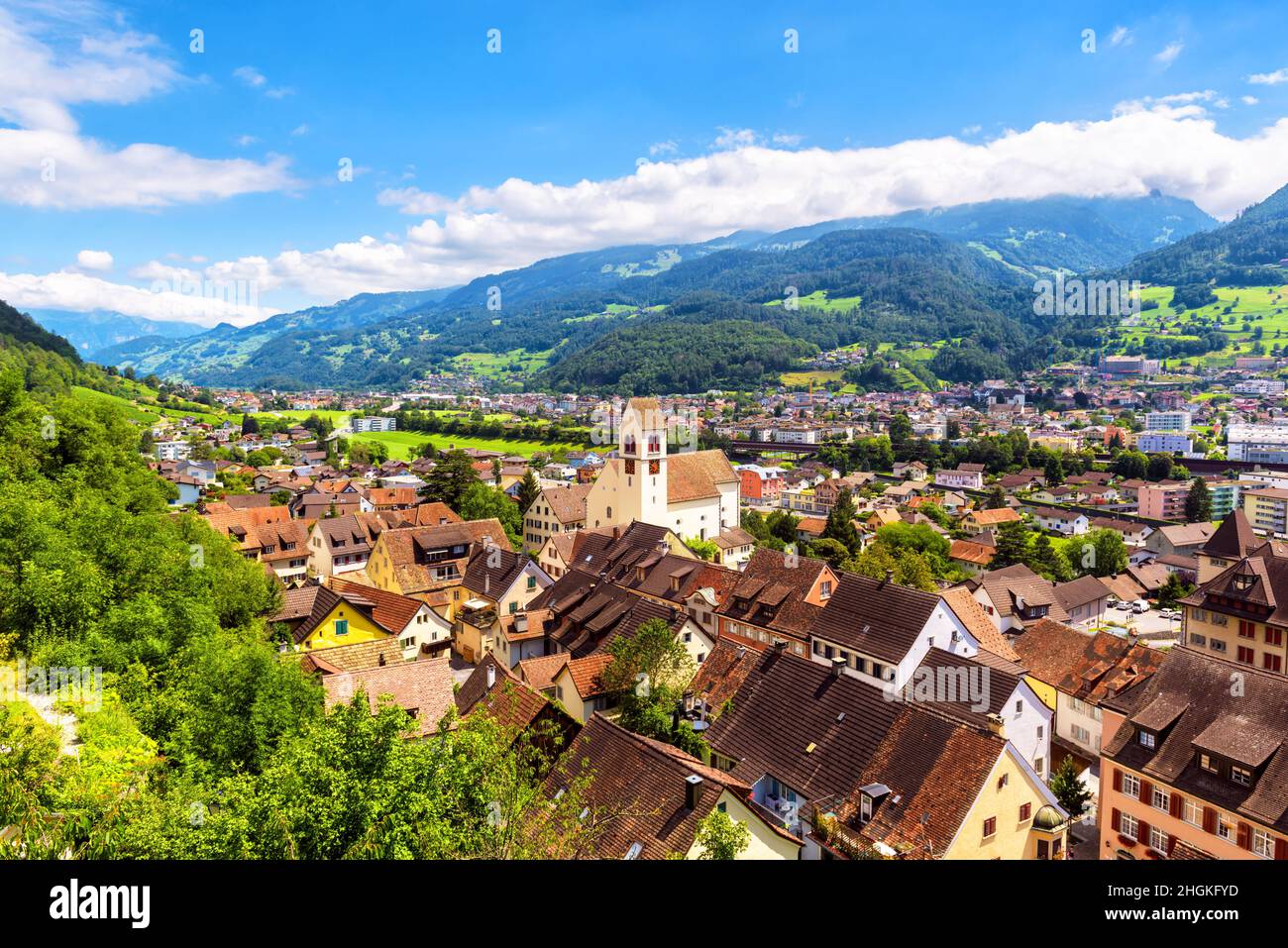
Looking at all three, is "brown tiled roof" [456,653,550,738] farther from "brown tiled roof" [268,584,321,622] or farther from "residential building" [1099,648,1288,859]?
"residential building" [1099,648,1288,859]

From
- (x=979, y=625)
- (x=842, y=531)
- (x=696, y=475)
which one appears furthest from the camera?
(x=842, y=531)

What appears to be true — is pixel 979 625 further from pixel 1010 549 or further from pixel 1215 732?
pixel 1010 549

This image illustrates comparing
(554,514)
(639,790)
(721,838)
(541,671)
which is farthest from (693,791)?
(554,514)

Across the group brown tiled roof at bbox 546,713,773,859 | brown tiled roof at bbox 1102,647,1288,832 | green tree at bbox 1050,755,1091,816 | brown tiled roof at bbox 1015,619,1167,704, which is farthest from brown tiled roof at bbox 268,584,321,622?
brown tiled roof at bbox 1015,619,1167,704

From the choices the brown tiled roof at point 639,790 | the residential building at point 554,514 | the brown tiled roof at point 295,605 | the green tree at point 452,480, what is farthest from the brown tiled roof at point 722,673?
the green tree at point 452,480

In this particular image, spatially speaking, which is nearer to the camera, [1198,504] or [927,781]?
[927,781]
